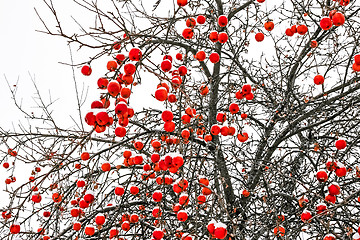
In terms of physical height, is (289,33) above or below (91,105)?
above

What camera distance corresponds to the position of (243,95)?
371 centimetres

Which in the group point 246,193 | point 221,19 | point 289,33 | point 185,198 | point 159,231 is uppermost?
point 289,33

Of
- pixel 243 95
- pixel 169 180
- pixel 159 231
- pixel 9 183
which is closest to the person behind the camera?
pixel 159 231

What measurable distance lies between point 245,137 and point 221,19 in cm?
177

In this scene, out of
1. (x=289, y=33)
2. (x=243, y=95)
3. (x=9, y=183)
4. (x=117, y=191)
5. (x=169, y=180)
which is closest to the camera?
(x=169, y=180)

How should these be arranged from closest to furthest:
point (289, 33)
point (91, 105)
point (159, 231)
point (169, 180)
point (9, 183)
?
1. point (91, 105)
2. point (159, 231)
3. point (169, 180)
4. point (289, 33)
5. point (9, 183)

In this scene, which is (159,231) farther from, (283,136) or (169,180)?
Answer: (283,136)

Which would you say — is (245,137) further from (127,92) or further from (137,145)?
(127,92)

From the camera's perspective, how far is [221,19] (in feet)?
12.8

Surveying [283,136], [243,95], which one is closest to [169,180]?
[243,95]

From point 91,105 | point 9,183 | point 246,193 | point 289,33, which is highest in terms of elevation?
point 289,33

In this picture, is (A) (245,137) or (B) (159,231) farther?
(A) (245,137)

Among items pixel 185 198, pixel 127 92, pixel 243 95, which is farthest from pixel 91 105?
pixel 243 95

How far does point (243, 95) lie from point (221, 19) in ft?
3.90
